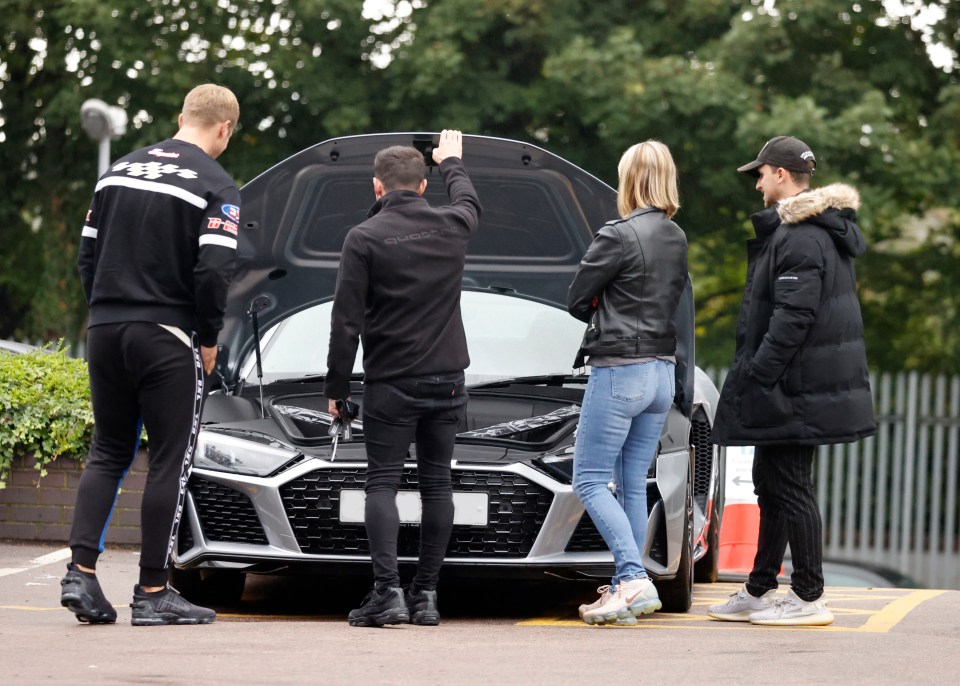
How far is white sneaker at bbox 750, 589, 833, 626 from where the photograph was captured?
566 cm

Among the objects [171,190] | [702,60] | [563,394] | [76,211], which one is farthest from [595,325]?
[76,211]

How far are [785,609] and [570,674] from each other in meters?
1.57

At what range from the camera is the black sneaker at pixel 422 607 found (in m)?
5.40

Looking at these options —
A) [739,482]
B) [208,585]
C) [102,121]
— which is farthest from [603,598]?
[102,121]

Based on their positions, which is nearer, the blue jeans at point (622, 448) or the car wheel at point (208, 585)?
the blue jeans at point (622, 448)

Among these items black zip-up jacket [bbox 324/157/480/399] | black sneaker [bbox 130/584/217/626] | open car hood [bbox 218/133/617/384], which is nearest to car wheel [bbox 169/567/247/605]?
black sneaker [bbox 130/584/217/626]

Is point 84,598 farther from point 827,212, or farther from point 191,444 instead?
point 827,212

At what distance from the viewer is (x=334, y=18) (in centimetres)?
1438

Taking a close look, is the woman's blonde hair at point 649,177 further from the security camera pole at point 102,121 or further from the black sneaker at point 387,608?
the security camera pole at point 102,121

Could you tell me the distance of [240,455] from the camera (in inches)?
217

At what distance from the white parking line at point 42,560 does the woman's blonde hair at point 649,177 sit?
11.9 ft

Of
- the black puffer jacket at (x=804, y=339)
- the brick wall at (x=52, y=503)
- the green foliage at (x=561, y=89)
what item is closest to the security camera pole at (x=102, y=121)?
the green foliage at (x=561, y=89)

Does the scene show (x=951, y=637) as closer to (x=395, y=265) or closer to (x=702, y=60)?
(x=395, y=265)

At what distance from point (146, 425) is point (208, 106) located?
3.81ft
